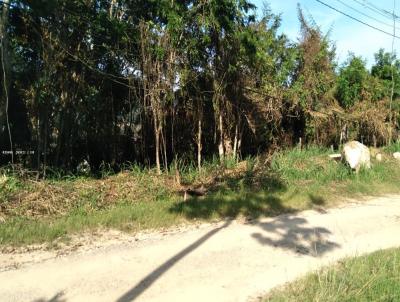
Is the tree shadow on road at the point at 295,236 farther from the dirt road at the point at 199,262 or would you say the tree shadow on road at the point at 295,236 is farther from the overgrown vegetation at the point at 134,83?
the overgrown vegetation at the point at 134,83

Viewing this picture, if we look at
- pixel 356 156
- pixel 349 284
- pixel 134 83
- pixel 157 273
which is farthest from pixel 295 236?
pixel 356 156

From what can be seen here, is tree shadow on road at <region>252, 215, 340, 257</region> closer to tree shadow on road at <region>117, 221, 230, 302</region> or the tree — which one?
tree shadow on road at <region>117, 221, 230, 302</region>

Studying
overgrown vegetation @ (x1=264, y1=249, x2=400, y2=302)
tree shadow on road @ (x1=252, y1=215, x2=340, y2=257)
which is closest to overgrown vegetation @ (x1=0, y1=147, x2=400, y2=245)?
tree shadow on road @ (x1=252, y1=215, x2=340, y2=257)

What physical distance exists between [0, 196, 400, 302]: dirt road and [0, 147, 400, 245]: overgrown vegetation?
63cm

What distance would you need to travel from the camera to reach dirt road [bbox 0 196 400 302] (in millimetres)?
5301

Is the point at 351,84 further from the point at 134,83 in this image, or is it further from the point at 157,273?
the point at 157,273

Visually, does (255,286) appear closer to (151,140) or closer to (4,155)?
(151,140)

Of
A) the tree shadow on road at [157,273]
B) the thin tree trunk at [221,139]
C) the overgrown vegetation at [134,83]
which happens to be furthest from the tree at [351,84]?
the tree shadow on road at [157,273]

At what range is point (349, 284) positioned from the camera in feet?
17.2

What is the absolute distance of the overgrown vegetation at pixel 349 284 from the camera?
4.96 metres

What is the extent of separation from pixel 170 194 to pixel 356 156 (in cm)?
616

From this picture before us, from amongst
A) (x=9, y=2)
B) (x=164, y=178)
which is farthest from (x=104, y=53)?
(x=164, y=178)

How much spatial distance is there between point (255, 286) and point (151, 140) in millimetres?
8634

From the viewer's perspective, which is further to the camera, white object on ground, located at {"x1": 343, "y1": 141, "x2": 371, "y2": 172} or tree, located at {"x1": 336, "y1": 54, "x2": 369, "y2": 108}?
tree, located at {"x1": 336, "y1": 54, "x2": 369, "y2": 108}
